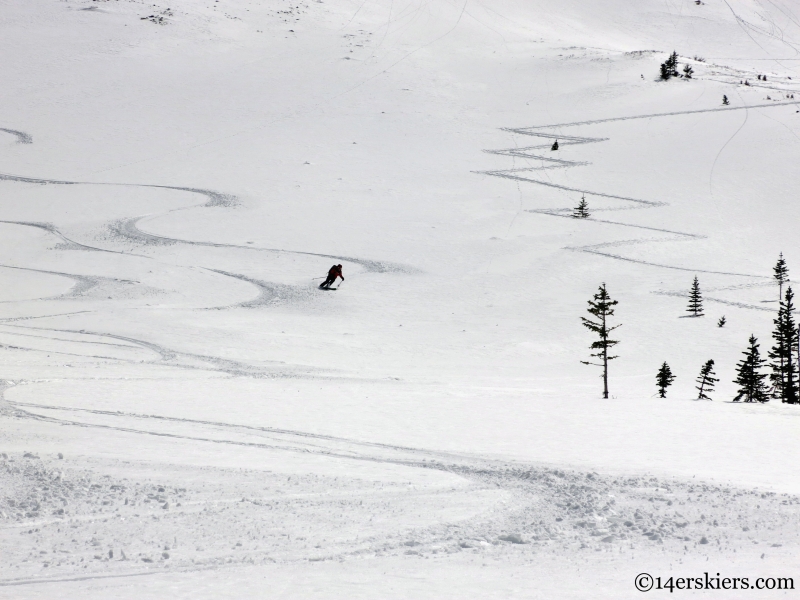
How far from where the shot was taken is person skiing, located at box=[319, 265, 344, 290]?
34.8 metres

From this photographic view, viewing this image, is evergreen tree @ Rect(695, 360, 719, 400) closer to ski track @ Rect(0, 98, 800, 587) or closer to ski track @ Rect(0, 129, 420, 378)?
ski track @ Rect(0, 129, 420, 378)

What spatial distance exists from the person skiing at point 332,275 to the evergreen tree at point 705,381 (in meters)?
15.2

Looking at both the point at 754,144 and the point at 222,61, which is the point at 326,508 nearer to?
the point at 754,144

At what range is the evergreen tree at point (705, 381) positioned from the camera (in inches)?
964

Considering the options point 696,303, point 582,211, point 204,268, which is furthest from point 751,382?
point 204,268

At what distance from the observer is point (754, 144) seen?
5447 cm

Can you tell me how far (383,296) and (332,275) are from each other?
2367mm

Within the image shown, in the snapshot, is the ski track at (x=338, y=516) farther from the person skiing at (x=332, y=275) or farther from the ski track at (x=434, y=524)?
the person skiing at (x=332, y=275)

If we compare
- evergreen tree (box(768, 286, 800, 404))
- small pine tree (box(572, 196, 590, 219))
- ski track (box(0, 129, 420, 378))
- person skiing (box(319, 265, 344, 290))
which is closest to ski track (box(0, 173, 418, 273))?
ski track (box(0, 129, 420, 378))

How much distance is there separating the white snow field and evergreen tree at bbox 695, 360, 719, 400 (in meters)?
0.51

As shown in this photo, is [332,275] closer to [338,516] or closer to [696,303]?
[696,303]

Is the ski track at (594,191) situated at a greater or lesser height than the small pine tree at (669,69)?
lesser

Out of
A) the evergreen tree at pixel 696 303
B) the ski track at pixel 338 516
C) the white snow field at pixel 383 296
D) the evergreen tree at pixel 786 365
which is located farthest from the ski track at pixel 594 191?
the ski track at pixel 338 516

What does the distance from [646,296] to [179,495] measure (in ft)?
90.7
